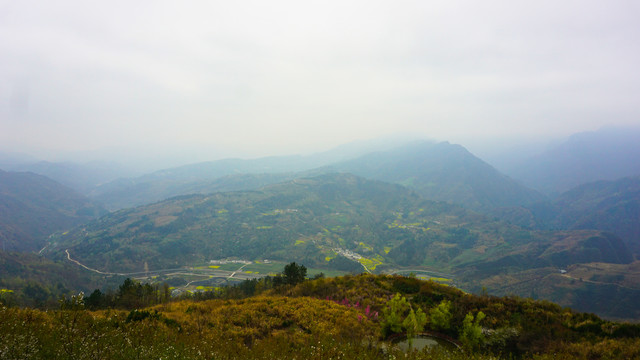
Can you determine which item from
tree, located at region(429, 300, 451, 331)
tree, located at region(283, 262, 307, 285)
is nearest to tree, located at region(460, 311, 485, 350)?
tree, located at region(429, 300, 451, 331)

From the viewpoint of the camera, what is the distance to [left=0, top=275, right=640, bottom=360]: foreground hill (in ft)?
30.4

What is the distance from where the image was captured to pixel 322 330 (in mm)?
17531

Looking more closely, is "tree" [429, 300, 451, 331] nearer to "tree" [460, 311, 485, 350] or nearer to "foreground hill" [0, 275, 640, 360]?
"foreground hill" [0, 275, 640, 360]

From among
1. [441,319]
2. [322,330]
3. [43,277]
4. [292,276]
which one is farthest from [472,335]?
[43,277]

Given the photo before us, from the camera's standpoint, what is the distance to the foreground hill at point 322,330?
9258 millimetres

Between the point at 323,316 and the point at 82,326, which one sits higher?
the point at 82,326

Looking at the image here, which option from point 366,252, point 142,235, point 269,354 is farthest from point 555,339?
point 142,235

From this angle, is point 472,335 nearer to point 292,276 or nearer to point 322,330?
point 322,330

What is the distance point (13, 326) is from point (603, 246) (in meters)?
280

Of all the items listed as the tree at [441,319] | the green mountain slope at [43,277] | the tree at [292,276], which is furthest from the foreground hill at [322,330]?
the green mountain slope at [43,277]

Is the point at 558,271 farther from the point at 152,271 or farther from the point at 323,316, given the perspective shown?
the point at 152,271

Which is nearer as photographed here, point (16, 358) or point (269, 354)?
point (16, 358)

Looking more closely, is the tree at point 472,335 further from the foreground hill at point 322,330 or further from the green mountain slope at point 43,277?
the green mountain slope at point 43,277

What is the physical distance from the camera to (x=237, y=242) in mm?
192375
